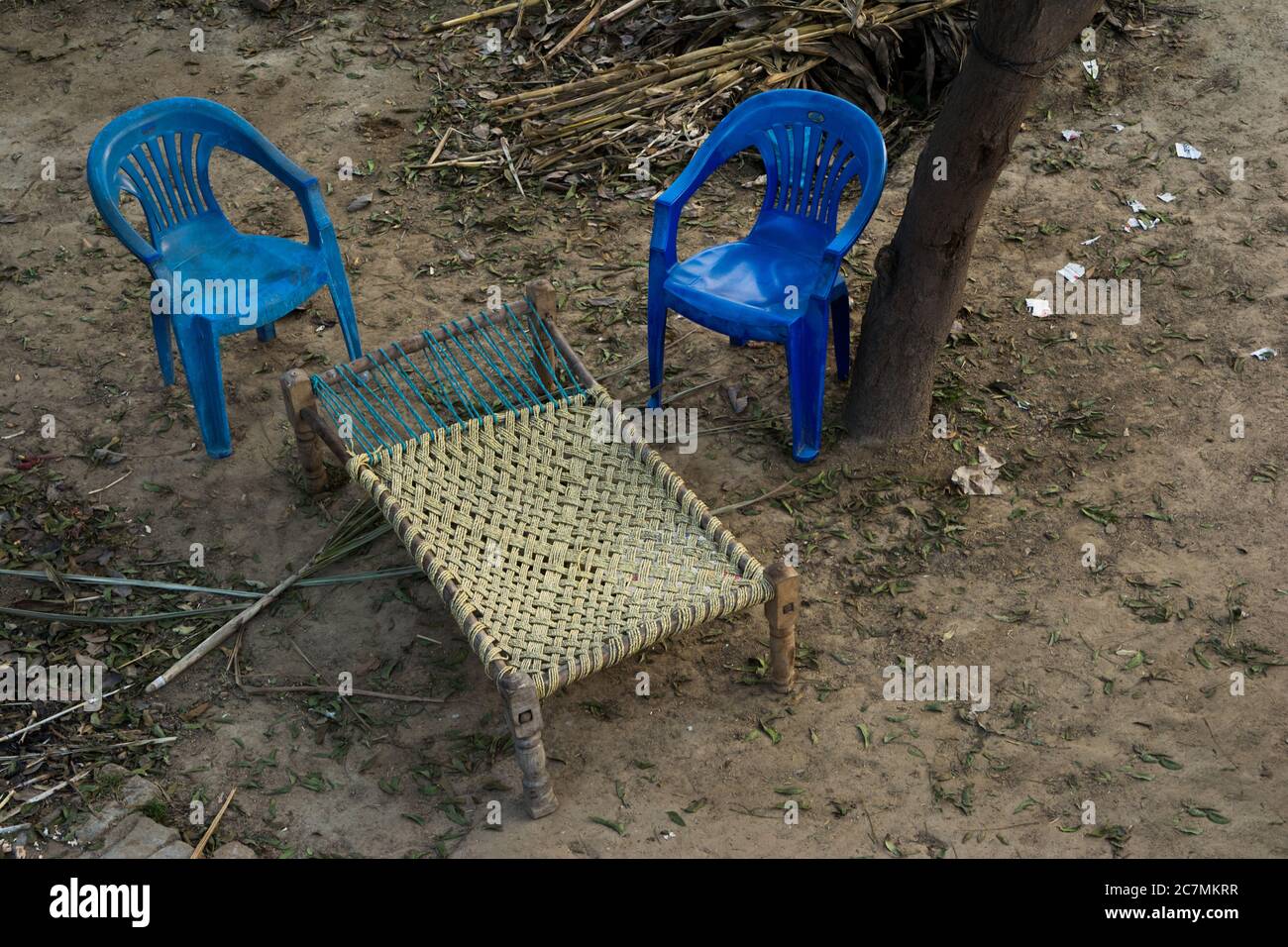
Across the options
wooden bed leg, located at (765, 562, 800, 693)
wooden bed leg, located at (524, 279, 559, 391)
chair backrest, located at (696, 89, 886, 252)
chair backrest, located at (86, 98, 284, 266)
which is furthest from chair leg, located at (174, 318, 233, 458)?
wooden bed leg, located at (765, 562, 800, 693)

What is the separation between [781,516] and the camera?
5004mm

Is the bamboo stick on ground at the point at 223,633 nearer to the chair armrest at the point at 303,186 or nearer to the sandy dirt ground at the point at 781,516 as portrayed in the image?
the sandy dirt ground at the point at 781,516

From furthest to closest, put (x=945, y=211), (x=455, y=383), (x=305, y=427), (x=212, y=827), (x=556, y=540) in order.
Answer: (x=455, y=383)
(x=305, y=427)
(x=945, y=211)
(x=556, y=540)
(x=212, y=827)

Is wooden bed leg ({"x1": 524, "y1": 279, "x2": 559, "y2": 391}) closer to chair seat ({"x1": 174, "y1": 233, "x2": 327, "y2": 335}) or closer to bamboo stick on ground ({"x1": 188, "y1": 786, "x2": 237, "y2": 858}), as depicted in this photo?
chair seat ({"x1": 174, "y1": 233, "x2": 327, "y2": 335})

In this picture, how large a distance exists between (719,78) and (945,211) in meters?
2.54

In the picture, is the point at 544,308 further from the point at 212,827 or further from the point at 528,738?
the point at 212,827

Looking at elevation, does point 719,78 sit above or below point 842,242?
below

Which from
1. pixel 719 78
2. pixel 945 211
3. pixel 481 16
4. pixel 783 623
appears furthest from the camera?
pixel 481 16

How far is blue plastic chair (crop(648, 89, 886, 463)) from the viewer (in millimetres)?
4809

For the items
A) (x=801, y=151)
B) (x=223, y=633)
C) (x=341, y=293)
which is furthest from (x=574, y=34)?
(x=223, y=633)

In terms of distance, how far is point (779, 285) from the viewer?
16.3 feet

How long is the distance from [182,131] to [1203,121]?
5273 mm

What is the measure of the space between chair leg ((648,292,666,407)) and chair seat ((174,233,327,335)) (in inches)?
54.3

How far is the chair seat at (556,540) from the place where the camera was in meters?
4.07
